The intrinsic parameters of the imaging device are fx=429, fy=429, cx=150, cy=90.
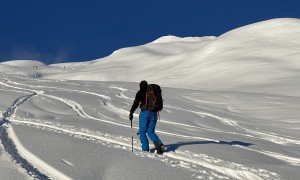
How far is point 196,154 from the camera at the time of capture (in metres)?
7.92

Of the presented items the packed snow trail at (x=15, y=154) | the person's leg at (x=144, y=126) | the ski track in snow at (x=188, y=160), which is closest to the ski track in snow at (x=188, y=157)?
the ski track in snow at (x=188, y=160)

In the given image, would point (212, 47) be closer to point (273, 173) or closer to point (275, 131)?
point (275, 131)

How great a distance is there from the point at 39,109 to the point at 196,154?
804cm

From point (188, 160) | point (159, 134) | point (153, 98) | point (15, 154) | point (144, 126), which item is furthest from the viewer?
point (159, 134)

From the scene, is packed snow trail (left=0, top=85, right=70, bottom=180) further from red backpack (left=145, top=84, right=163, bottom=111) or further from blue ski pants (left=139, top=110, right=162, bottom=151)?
red backpack (left=145, top=84, right=163, bottom=111)

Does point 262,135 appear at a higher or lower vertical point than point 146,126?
lower

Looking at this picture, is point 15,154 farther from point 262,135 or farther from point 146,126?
point 262,135

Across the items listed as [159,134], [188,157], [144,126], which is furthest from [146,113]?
[159,134]

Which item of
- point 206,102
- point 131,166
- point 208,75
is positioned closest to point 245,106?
point 206,102

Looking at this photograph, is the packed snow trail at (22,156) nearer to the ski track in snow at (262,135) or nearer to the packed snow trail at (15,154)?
the packed snow trail at (15,154)

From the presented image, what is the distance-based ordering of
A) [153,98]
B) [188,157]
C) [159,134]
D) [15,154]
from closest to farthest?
[15,154] → [188,157] → [153,98] → [159,134]

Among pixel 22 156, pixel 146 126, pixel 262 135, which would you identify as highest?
pixel 146 126

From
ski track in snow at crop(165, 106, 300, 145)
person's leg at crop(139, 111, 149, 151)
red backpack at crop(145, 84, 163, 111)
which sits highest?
red backpack at crop(145, 84, 163, 111)

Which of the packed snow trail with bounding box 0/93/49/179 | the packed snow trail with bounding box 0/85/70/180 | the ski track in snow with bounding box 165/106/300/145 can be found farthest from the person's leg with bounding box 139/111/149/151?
the ski track in snow with bounding box 165/106/300/145
